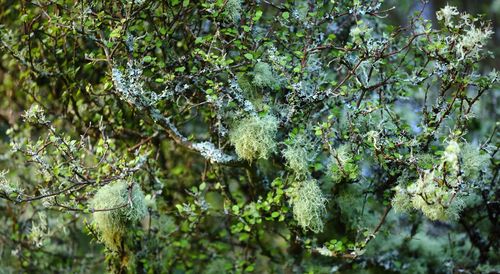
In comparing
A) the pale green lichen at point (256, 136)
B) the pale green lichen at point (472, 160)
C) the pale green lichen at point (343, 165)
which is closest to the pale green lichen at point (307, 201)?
the pale green lichen at point (343, 165)

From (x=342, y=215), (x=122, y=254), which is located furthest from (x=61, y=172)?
(x=342, y=215)

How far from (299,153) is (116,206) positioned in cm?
115

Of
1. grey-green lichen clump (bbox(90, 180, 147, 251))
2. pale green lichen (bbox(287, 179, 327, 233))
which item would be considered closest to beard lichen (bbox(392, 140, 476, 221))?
pale green lichen (bbox(287, 179, 327, 233))

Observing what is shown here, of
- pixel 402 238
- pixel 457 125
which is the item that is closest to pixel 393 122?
pixel 457 125

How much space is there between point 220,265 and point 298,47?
203cm

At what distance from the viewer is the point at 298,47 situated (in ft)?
13.4

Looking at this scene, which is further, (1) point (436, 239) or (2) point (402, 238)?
(1) point (436, 239)

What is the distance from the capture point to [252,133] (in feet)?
12.0

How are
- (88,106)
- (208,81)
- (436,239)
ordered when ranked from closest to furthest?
(208,81), (88,106), (436,239)

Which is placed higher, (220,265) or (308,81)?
(308,81)

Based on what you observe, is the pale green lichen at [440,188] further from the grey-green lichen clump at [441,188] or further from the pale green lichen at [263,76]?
the pale green lichen at [263,76]

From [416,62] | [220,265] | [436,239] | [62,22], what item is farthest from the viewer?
[436,239]

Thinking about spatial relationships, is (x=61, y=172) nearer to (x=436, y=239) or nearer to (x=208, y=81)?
(x=208, y=81)

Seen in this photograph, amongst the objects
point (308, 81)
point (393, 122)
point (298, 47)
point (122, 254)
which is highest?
point (298, 47)
